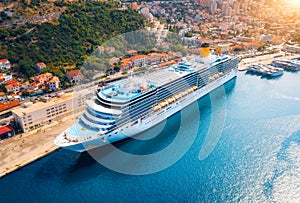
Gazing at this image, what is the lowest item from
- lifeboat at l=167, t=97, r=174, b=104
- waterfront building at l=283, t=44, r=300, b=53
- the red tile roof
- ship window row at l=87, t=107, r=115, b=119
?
the red tile roof

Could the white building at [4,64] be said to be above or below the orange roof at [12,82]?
above

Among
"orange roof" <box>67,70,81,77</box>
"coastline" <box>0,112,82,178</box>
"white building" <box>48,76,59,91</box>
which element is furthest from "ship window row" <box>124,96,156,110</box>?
"orange roof" <box>67,70,81,77</box>

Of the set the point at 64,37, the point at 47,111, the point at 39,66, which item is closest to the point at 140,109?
the point at 47,111

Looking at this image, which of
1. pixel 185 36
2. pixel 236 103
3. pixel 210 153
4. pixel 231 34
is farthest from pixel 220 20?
pixel 210 153

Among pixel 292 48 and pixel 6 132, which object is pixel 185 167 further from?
pixel 292 48

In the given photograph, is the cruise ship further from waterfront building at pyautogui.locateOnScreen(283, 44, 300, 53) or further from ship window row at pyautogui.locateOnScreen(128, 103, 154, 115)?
waterfront building at pyautogui.locateOnScreen(283, 44, 300, 53)

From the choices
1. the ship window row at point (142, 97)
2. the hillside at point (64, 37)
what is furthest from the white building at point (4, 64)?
the ship window row at point (142, 97)

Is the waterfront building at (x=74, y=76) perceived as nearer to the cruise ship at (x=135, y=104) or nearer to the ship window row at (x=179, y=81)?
A: the cruise ship at (x=135, y=104)

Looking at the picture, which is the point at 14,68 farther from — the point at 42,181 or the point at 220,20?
the point at 220,20
